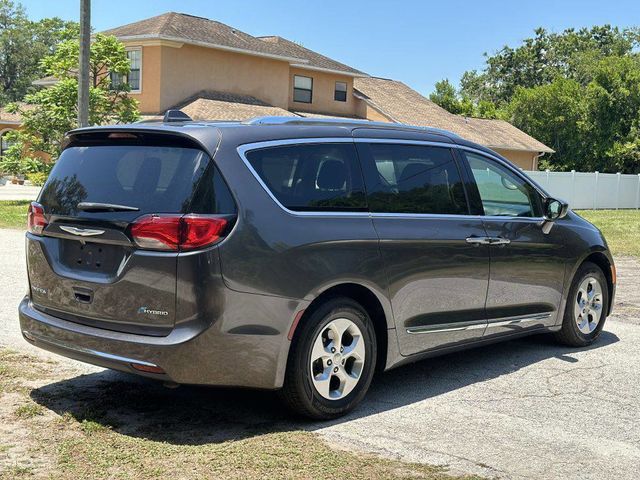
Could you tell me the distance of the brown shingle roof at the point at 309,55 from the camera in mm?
35594

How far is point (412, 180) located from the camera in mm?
5875

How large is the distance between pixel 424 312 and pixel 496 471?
61.4 inches

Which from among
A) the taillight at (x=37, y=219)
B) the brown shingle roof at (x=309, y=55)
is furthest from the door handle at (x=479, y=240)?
the brown shingle roof at (x=309, y=55)

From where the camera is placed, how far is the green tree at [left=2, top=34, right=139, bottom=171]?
25.1 meters

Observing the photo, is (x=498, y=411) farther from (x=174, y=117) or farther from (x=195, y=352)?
(x=174, y=117)

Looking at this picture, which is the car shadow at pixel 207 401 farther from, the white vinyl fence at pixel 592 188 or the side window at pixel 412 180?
the white vinyl fence at pixel 592 188

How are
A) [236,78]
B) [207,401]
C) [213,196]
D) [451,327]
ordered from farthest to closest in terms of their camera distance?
[236,78]
[451,327]
[207,401]
[213,196]

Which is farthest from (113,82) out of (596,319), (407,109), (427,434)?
(427,434)

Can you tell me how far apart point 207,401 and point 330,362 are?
101cm

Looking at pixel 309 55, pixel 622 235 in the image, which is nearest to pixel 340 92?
pixel 309 55

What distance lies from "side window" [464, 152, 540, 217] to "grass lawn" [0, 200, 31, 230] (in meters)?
15.0

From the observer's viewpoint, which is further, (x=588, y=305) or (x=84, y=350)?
(x=588, y=305)

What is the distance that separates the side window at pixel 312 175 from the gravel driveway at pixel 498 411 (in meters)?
1.41

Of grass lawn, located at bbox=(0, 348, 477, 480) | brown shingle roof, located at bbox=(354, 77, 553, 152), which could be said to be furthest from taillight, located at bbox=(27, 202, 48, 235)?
brown shingle roof, located at bbox=(354, 77, 553, 152)
